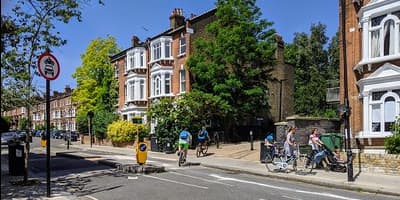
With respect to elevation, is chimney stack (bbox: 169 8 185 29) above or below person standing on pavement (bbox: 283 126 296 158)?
above

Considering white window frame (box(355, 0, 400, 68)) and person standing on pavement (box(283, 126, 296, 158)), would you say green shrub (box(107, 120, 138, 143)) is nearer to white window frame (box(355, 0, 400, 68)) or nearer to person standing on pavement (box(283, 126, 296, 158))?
white window frame (box(355, 0, 400, 68))

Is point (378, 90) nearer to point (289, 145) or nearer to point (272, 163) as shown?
point (289, 145)

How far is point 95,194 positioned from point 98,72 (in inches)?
1926

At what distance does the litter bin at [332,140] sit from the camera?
2070 centimetres

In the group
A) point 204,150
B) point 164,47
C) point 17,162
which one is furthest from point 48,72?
point 164,47

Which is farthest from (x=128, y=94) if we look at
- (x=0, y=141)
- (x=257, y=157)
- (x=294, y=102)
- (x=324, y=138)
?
(x=0, y=141)

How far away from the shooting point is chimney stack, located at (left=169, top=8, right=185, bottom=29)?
42156 mm

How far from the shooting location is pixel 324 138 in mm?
20859

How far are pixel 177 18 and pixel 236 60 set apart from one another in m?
9.60

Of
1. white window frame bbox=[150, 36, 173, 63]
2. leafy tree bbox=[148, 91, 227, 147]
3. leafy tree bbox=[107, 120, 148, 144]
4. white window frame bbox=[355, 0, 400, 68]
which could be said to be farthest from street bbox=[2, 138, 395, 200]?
white window frame bbox=[150, 36, 173, 63]

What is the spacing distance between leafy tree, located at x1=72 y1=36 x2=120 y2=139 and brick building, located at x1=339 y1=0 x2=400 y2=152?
36994mm

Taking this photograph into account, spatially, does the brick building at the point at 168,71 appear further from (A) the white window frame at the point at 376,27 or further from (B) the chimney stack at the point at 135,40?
(A) the white window frame at the point at 376,27

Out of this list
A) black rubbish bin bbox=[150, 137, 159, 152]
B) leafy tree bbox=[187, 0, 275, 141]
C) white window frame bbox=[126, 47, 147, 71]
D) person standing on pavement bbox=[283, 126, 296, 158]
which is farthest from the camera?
white window frame bbox=[126, 47, 147, 71]

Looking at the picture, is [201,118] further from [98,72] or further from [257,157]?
[98,72]
